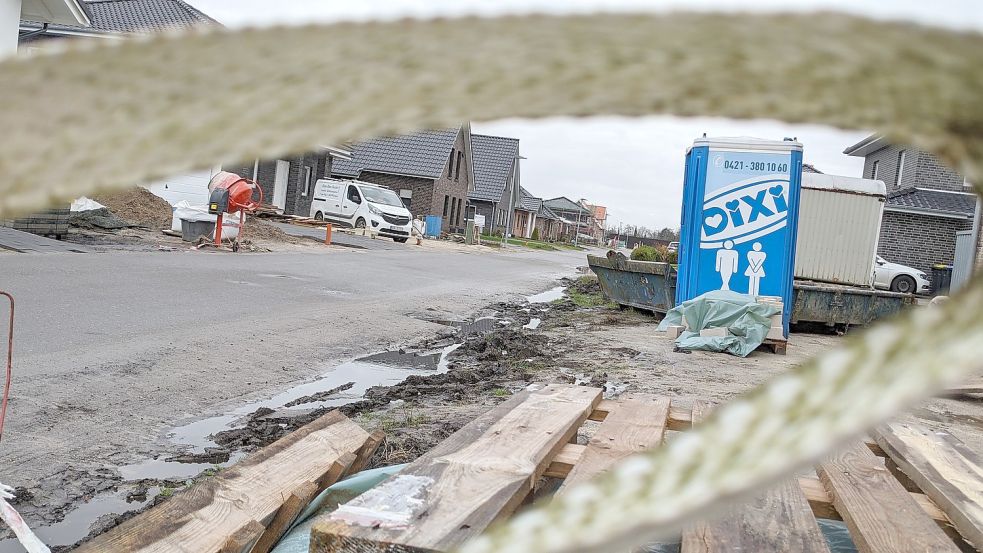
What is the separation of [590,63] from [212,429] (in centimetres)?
597

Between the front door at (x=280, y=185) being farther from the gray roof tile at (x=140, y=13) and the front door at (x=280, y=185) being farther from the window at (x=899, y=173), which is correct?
the window at (x=899, y=173)

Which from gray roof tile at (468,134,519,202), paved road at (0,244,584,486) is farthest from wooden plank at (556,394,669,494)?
gray roof tile at (468,134,519,202)

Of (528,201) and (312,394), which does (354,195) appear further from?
(528,201)

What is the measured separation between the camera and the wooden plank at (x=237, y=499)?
2.59 metres

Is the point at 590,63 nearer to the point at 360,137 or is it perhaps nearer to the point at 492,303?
the point at 360,137

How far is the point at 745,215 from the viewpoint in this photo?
40.1 ft

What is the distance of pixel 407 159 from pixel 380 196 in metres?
11.5

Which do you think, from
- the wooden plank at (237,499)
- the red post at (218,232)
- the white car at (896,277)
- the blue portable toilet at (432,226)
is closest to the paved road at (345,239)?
the red post at (218,232)

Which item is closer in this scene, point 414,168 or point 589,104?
point 589,104

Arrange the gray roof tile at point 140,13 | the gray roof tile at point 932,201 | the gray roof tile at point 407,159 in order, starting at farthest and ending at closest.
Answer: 1. the gray roof tile at point 407,159
2. the gray roof tile at point 932,201
3. the gray roof tile at point 140,13

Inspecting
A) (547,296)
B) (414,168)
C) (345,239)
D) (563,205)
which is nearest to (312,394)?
(547,296)

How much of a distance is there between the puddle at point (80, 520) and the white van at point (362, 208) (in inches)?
1206

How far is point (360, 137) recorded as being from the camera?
357 millimetres

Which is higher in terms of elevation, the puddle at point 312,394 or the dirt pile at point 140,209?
the dirt pile at point 140,209
